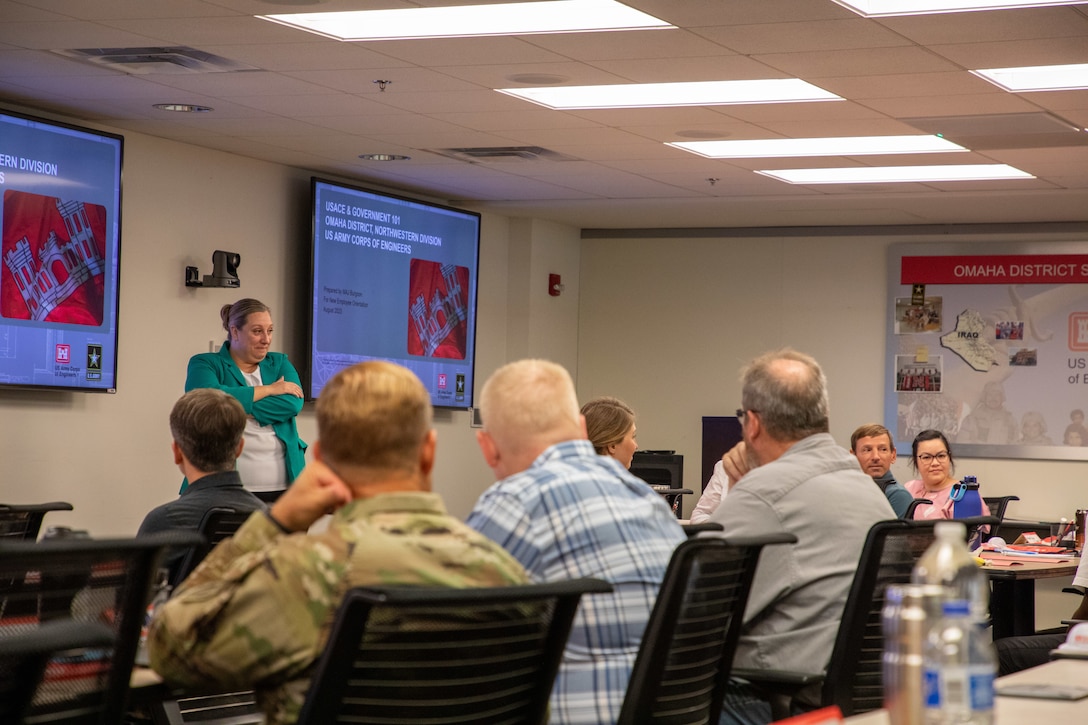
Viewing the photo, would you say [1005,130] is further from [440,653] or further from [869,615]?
[440,653]

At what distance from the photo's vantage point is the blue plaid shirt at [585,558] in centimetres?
230

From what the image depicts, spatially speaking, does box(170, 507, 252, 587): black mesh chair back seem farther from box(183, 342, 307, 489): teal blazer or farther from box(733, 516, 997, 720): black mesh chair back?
box(183, 342, 307, 489): teal blazer

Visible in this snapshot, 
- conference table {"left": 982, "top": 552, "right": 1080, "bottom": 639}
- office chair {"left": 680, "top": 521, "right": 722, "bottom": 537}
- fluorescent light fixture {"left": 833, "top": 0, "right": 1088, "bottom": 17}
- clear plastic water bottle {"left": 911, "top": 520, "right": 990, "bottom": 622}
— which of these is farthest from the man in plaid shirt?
conference table {"left": 982, "top": 552, "right": 1080, "bottom": 639}

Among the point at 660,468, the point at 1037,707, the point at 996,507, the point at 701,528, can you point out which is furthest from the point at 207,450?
the point at 660,468

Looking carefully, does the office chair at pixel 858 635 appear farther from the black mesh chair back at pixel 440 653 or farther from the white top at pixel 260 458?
the white top at pixel 260 458

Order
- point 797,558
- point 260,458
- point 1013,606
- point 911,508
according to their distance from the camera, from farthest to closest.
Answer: point 260,458, point 911,508, point 1013,606, point 797,558

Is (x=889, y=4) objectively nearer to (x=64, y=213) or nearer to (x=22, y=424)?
(x=64, y=213)

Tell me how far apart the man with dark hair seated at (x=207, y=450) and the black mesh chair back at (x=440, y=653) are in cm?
204

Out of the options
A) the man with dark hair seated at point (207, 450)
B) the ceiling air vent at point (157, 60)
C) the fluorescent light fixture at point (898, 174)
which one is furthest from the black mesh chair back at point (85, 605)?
the fluorescent light fixture at point (898, 174)

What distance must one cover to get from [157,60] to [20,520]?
123 inches

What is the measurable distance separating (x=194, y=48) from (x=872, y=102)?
307 cm

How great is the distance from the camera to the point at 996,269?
1059cm

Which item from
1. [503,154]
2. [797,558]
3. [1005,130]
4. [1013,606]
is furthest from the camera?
[503,154]

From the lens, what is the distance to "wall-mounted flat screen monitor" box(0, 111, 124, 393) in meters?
6.66
